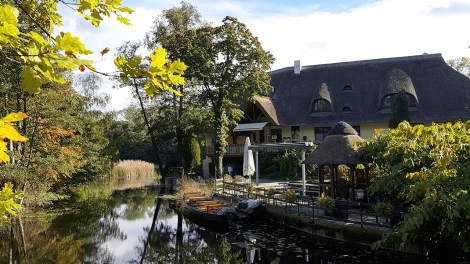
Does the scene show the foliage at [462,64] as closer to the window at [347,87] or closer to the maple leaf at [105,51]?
the window at [347,87]

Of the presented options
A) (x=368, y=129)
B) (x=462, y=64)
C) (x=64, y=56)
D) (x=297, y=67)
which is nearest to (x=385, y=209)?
(x=64, y=56)

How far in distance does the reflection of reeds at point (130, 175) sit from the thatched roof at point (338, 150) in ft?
64.5

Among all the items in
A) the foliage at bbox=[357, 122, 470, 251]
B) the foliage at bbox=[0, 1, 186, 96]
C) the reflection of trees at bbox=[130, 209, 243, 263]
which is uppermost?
the foliage at bbox=[0, 1, 186, 96]

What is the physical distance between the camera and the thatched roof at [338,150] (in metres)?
13.1

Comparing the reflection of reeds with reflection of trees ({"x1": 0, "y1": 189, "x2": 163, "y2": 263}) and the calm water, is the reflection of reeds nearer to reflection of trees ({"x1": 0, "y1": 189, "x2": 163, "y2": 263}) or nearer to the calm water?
reflection of trees ({"x1": 0, "y1": 189, "x2": 163, "y2": 263})

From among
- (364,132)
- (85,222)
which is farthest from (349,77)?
(85,222)

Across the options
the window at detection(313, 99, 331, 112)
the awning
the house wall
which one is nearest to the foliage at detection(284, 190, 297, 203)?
the awning

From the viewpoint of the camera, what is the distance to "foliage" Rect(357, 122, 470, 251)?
761 cm

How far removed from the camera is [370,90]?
30.9 metres

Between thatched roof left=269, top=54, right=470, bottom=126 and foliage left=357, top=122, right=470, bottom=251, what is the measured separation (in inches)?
763

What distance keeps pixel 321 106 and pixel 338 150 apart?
58.9ft

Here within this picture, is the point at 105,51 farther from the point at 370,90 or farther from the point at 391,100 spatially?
the point at 370,90

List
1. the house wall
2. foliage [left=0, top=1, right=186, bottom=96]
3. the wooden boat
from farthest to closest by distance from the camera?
the house wall < the wooden boat < foliage [left=0, top=1, right=186, bottom=96]

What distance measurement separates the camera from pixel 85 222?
16.4 metres
